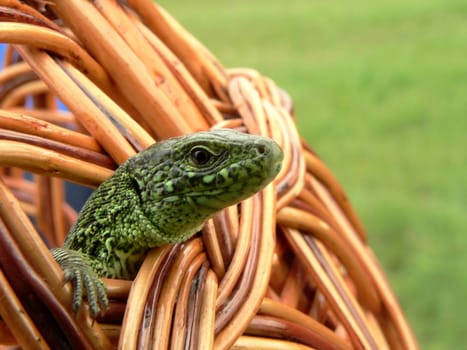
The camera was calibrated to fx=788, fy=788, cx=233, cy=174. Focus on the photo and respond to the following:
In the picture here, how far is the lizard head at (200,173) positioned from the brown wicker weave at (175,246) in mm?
18

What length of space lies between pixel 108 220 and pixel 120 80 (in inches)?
3.8

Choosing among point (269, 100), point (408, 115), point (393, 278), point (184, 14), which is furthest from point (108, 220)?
point (184, 14)

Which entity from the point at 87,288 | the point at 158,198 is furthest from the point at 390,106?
the point at 87,288

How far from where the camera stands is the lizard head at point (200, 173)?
0.45 meters

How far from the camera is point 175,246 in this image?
0.48 meters

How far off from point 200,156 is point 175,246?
0.19 feet

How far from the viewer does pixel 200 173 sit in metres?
0.47

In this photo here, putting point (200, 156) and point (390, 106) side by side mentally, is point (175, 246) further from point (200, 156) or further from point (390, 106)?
point (390, 106)

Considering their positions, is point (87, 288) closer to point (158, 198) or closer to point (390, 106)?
point (158, 198)

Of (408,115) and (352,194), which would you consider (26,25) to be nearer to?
(352,194)

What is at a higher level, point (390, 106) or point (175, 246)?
point (390, 106)

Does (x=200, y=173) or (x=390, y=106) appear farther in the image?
(x=390, y=106)

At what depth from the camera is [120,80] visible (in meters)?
0.53

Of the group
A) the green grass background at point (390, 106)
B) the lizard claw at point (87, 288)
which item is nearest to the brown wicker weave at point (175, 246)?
the lizard claw at point (87, 288)
